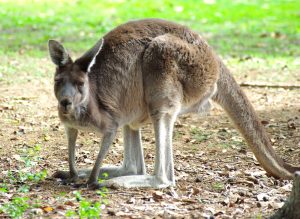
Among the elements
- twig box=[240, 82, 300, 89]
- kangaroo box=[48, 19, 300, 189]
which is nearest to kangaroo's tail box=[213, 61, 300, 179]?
kangaroo box=[48, 19, 300, 189]

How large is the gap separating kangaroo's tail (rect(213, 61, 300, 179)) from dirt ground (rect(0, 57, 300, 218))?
0.38ft

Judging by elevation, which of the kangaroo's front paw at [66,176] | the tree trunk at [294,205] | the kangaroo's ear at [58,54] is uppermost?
the kangaroo's ear at [58,54]

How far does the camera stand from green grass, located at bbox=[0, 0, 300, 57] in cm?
1172

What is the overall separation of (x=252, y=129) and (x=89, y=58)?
1.42m

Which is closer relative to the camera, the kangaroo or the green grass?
the kangaroo

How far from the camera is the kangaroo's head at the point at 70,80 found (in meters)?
4.92

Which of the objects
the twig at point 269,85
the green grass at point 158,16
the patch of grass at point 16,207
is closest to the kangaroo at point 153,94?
the patch of grass at point 16,207

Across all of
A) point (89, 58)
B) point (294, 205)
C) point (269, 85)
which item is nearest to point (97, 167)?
point (89, 58)

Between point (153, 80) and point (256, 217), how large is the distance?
1.40 meters

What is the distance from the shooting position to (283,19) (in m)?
14.5

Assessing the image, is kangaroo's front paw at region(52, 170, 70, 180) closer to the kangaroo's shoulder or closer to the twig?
the kangaroo's shoulder

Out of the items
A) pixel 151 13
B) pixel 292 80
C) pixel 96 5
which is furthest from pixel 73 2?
pixel 292 80

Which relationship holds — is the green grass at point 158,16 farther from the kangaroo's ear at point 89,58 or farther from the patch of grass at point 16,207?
the patch of grass at point 16,207

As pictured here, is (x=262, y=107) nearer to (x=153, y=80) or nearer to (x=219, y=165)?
(x=219, y=165)
